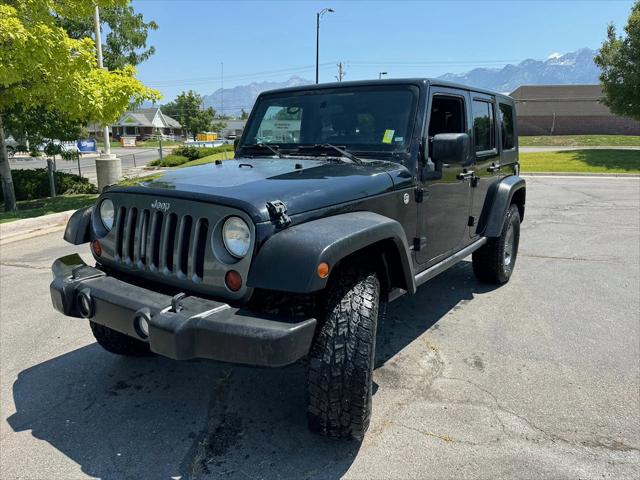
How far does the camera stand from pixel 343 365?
233 centimetres

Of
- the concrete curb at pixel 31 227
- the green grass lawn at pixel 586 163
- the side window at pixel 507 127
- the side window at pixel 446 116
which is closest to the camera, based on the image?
the side window at pixel 446 116

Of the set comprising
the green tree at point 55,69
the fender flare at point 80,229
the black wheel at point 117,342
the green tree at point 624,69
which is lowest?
the black wheel at point 117,342

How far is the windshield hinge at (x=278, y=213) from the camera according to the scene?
7.47ft

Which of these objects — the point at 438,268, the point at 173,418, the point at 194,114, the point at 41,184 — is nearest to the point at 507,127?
the point at 438,268

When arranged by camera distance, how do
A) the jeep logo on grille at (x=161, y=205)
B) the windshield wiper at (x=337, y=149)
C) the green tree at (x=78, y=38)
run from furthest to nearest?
the green tree at (x=78, y=38) → the windshield wiper at (x=337, y=149) → the jeep logo on grille at (x=161, y=205)

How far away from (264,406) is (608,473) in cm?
181

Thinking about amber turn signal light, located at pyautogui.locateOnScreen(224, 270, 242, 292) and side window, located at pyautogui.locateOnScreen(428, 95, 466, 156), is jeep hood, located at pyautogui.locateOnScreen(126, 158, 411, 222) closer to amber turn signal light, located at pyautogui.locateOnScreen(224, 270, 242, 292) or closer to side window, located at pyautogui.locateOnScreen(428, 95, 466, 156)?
amber turn signal light, located at pyautogui.locateOnScreen(224, 270, 242, 292)

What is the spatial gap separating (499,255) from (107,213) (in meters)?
3.66

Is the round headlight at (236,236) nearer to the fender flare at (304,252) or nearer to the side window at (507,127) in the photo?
the fender flare at (304,252)

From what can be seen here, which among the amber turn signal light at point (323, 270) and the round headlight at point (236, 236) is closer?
the amber turn signal light at point (323, 270)

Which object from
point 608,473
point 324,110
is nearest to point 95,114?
point 324,110

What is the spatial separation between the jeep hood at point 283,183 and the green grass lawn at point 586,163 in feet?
56.4

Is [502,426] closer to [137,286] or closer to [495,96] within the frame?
[137,286]

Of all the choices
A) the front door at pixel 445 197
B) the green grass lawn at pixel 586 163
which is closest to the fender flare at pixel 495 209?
the front door at pixel 445 197
